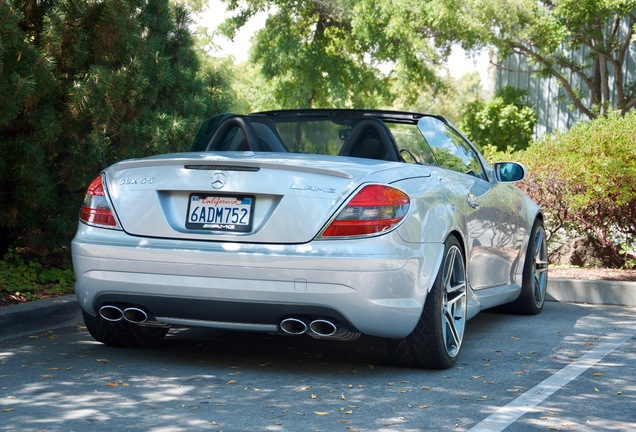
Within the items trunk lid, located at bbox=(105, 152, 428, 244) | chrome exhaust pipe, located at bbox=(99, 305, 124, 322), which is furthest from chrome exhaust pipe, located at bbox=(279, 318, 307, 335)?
chrome exhaust pipe, located at bbox=(99, 305, 124, 322)

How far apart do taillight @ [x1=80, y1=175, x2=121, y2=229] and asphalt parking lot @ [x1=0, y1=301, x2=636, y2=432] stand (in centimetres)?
81

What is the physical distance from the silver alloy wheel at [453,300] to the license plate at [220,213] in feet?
4.05

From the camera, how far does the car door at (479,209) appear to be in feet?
21.7

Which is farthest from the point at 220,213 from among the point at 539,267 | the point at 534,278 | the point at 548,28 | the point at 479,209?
the point at 548,28

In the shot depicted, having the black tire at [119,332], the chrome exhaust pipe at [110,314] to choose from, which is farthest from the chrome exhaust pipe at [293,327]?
the black tire at [119,332]

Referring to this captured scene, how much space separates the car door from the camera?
6.61 meters

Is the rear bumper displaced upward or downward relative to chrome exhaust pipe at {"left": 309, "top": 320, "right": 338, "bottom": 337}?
upward

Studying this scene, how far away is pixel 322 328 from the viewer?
18.0 feet

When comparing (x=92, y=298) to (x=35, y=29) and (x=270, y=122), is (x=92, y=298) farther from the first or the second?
(x=35, y=29)

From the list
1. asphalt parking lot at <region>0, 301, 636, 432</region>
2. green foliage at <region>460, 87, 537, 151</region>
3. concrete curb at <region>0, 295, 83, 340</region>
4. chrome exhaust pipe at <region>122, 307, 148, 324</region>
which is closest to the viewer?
asphalt parking lot at <region>0, 301, 636, 432</region>

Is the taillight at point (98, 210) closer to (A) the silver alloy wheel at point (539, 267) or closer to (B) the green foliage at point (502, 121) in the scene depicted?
(A) the silver alloy wheel at point (539, 267)

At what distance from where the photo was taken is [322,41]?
33.4 meters

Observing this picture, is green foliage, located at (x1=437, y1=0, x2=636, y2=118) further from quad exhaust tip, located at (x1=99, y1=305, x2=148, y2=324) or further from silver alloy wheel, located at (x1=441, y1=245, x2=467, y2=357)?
quad exhaust tip, located at (x1=99, y1=305, x2=148, y2=324)

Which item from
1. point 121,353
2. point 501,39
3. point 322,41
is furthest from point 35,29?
point 322,41
